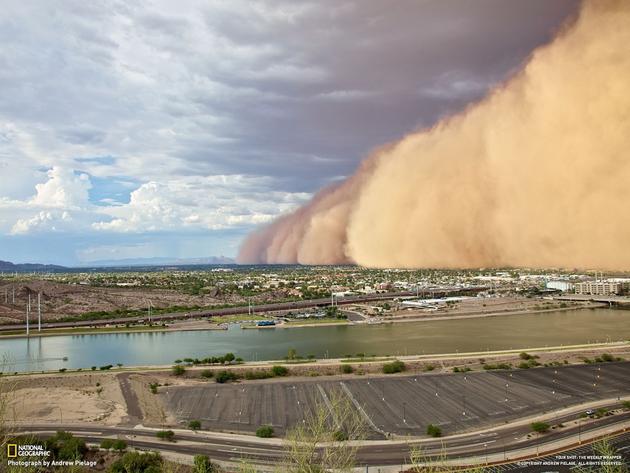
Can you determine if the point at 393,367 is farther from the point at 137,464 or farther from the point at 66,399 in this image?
the point at 66,399

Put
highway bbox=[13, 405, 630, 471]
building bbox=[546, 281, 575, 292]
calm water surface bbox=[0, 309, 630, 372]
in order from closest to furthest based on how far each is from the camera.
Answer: highway bbox=[13, 405, 630, 471] < calm water surface bbox=[0, 309, 630, 372] < building bbox=[546, 281, 575, 292]

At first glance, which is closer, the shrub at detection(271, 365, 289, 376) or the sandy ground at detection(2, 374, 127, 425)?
the sandy ground at detection(2, 374, 127, 425)

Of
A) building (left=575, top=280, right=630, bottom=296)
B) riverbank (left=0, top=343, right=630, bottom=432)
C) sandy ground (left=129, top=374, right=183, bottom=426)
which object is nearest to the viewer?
sandy ground (left=129, top=374, right=183, bottom=426)

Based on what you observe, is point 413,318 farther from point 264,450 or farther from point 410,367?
point 264,450

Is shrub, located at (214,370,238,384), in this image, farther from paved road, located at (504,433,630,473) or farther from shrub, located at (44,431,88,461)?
paved road, located at (504,433,630,473)

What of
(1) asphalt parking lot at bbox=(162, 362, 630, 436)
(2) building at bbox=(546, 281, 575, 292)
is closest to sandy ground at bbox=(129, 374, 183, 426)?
(1) asphalt parking lot at bbox=(162, 362, 630, 436)

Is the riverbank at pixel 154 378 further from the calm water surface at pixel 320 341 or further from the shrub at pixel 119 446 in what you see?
the calm water surface at pixel 320 341

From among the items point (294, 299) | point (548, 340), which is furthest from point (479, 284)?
point (548, 340)
